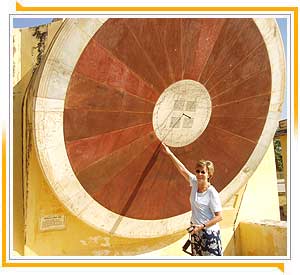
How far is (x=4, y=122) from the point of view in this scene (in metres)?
3.08

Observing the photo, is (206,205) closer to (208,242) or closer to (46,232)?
(208,242)

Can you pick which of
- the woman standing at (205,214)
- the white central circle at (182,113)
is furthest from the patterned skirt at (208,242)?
the white central circle at (182,113)

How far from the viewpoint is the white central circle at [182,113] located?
13.7 ft

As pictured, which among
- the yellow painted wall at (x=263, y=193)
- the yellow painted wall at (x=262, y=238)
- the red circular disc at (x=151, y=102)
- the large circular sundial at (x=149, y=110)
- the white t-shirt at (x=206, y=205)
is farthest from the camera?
the yellow painted wall at (x=263, y=193)

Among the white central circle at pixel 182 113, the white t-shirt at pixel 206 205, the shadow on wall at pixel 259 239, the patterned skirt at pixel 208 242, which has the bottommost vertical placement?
the shadow on wall at pixel 259 239

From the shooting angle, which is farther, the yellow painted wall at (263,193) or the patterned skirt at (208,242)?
the yellow painted wall at (263,193)

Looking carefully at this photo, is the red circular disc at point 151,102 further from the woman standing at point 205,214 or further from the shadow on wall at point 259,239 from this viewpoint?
the woman standing at point 205,214

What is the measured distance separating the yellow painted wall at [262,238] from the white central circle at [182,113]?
134 centimetres

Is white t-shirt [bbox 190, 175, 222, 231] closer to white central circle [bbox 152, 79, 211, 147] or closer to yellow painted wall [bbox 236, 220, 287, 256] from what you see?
white central circle [bbox 152, 79, 211, 147]

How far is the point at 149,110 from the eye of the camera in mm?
4090
